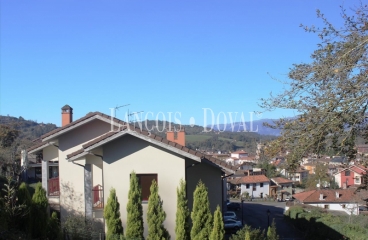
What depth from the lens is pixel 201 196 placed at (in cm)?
1323

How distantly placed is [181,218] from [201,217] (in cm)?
72

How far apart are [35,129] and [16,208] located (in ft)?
303

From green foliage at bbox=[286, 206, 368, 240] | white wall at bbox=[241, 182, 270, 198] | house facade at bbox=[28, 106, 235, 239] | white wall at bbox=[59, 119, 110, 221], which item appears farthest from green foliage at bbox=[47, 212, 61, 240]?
white wall at bbox=[241, 182, 270, 198]

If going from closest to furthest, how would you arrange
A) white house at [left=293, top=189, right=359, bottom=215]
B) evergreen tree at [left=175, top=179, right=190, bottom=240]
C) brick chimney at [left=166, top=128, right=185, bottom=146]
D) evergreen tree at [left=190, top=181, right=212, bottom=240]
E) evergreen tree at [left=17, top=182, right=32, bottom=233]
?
evergreen tree at [left=17, top=182, right=32, bottom=233] → evergreen tree at [left=190, top=181, right=212, bottom=240] → evergreen tree at [left=175, top=179, right=190, bottom=240] → brick chimney at [left=166, top=128, right=185, bottom=146] → white house at [left=293, top=189, right=359, bottom=215]

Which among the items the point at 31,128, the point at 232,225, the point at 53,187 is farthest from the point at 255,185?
the point at 31,128

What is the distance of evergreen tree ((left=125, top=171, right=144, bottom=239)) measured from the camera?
1356 centimetres

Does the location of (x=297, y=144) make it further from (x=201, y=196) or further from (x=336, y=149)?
(x=201, y=196)

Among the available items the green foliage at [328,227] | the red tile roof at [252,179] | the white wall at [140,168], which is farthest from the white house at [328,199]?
the white wall at [140,168]

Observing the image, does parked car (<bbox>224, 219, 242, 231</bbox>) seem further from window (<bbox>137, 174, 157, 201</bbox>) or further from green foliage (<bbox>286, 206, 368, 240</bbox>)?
window (<bbox>137, 174, 157, 201</bbox>)

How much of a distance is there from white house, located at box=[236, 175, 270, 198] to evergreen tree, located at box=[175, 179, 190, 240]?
179ft

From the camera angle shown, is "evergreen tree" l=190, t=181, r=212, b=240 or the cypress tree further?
the cypress tree

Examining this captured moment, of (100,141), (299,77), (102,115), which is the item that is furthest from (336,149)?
(102,115)

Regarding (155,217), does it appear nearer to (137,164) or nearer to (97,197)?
(137,164)

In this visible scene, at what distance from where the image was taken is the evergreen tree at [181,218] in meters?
13.2
